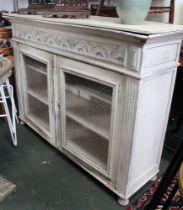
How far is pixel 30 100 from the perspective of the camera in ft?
6.99

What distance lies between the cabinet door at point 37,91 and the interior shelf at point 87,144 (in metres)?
0.17

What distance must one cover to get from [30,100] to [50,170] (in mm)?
710

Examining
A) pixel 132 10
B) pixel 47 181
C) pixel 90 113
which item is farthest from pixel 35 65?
pixel 132 10

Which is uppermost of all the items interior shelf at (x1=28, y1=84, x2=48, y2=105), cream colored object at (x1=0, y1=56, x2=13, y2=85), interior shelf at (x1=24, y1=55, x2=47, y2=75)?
cream colored object at (x1=0, y1=56, x2=13, y2=85)

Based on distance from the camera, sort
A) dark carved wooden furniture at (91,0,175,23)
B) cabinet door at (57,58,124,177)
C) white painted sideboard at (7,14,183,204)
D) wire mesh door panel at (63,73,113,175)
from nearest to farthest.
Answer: white painted sideboard at (7,14,183,204)
cabinet door at (57,58,124,177)
wire mesh door panel at (63,73,113,175)
dark carved wooden furniture at (91,0,175,23)

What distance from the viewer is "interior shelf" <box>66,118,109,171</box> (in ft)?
4.99

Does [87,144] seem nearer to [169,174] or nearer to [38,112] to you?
[38,112]

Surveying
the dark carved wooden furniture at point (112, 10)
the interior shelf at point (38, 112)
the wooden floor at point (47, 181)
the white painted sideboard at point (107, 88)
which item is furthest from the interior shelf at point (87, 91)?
the dark carved wooden furniture at point (112, 10)

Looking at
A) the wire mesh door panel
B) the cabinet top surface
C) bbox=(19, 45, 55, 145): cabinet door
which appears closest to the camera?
the cabinet top surface

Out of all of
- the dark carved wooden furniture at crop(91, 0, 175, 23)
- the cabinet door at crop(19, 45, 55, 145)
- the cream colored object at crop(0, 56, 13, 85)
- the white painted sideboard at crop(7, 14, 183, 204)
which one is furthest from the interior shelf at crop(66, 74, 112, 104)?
the dark carved wooden furniture at crop(91, 0, 175, 23)

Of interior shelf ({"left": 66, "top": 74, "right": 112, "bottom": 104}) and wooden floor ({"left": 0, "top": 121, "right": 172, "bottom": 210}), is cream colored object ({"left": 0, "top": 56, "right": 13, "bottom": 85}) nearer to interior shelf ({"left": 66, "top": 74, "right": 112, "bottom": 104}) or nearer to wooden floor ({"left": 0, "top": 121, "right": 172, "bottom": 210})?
interior shelf ({"left": 66, "top": 74, "right": 112, "bottom": 104})

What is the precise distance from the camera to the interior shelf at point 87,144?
1522 millimetres

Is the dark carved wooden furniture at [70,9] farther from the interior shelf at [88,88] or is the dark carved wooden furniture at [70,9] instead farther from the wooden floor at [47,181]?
the wooden floor at [47,181]

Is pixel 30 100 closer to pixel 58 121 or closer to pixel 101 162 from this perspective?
pixel 58 121
